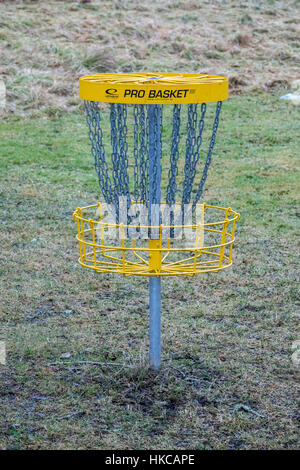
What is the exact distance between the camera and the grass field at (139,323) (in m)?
3.64

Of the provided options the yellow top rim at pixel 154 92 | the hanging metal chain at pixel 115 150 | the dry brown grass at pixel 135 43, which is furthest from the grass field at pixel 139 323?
the dry brown grass at pixel 135 43

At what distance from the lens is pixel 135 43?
15102 millimetres

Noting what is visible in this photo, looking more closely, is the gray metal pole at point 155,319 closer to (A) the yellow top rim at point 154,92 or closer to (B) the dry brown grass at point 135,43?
(A) the yellow top rim at point 154,92

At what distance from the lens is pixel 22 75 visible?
497 inches

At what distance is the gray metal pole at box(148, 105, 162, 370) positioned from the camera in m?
3.54

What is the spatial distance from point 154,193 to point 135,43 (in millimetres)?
12167

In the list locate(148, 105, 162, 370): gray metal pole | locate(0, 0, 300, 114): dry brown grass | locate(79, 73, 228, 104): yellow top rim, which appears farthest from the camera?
locate(0, 0, 300, 114): dry brown grass

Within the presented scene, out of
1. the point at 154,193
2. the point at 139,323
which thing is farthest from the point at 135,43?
the point at 154,193

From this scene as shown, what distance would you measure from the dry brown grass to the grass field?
2.35 meters

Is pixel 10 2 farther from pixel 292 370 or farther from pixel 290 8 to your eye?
pixel 292 370

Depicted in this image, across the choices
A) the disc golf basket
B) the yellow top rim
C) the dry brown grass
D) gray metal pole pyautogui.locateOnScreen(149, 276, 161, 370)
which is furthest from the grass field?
the dry brown grass

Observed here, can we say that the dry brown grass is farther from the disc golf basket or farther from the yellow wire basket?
the disc golf basket

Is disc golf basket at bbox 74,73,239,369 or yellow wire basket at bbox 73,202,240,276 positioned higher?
disc golf basket at bbox 74,73,239,369

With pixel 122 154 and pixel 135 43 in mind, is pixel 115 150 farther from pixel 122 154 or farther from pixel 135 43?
pixel 135 43
